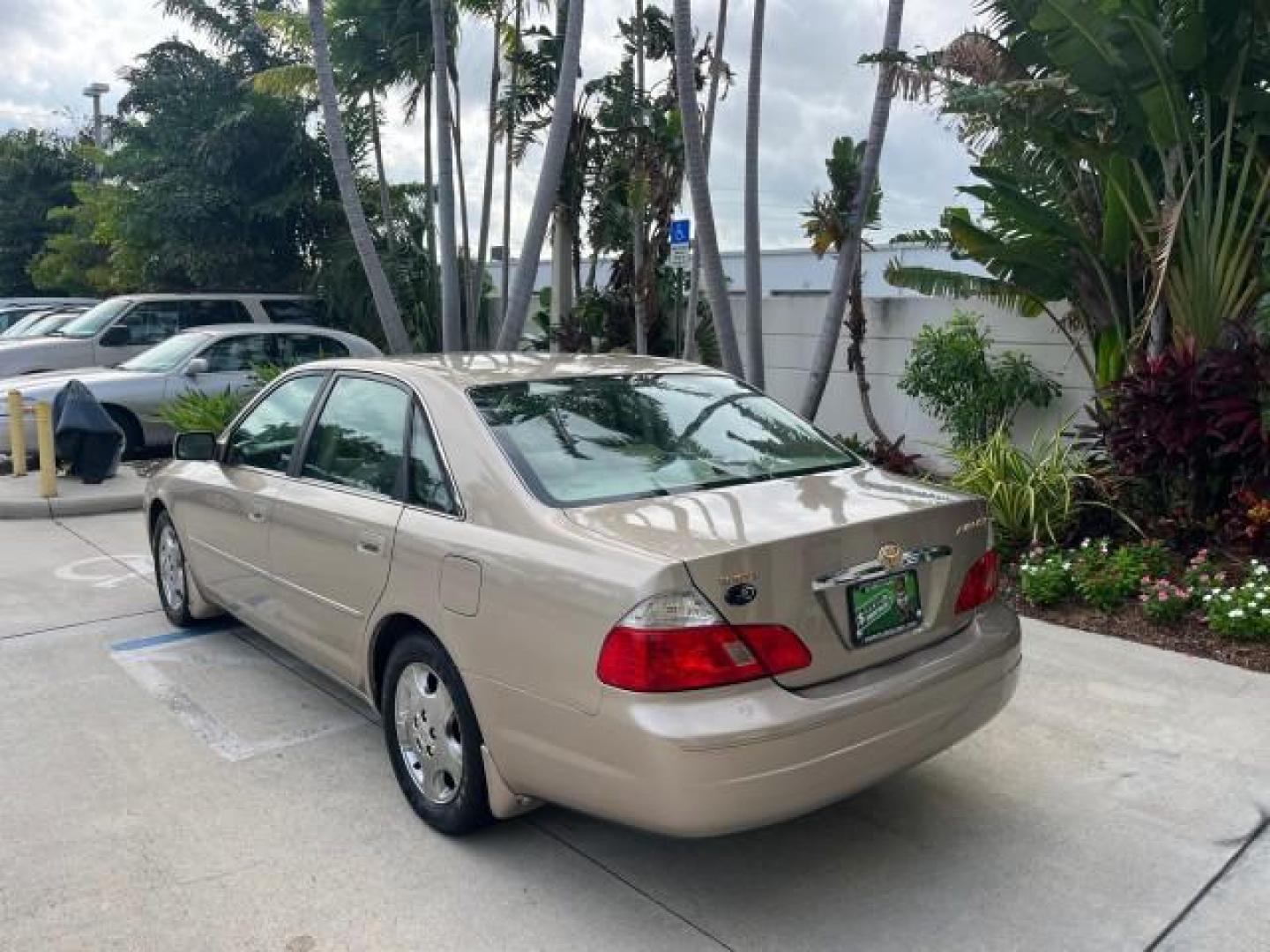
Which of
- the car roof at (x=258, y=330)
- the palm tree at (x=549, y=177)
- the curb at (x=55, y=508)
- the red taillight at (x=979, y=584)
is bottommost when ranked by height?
the curb at (x=55, y=508)

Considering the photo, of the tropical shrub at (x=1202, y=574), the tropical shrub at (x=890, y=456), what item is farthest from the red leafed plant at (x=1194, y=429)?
the tropical shrub at (x=890, y=456)

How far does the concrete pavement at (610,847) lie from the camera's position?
3098mm

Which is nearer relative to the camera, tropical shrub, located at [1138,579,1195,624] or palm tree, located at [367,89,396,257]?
tropical shrub, located at [1138,579,1195,624]

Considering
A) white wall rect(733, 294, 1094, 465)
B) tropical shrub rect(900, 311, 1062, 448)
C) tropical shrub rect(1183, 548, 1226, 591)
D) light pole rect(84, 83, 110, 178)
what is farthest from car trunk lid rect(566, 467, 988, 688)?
light pole rect(84, 83, 110, 178)

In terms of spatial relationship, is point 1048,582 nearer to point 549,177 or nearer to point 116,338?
point 549,177

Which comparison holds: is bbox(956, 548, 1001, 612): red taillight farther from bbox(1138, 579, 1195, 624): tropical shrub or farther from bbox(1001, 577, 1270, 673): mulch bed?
bbox(1138, 579, 1195, 624): tropical shrub

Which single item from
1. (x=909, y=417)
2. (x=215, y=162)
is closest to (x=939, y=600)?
(x=909, y=417)

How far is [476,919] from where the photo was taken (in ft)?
10.3

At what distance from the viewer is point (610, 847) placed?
3580 mm

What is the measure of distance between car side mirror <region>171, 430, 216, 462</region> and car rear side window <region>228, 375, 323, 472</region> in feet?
0.64

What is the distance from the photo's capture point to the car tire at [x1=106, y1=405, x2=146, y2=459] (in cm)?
1092

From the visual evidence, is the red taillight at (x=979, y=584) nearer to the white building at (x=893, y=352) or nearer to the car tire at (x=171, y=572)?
the car tire at (x=171, y=572)

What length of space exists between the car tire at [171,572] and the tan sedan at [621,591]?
1.34 meters

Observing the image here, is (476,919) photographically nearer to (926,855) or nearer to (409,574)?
(409,574)
